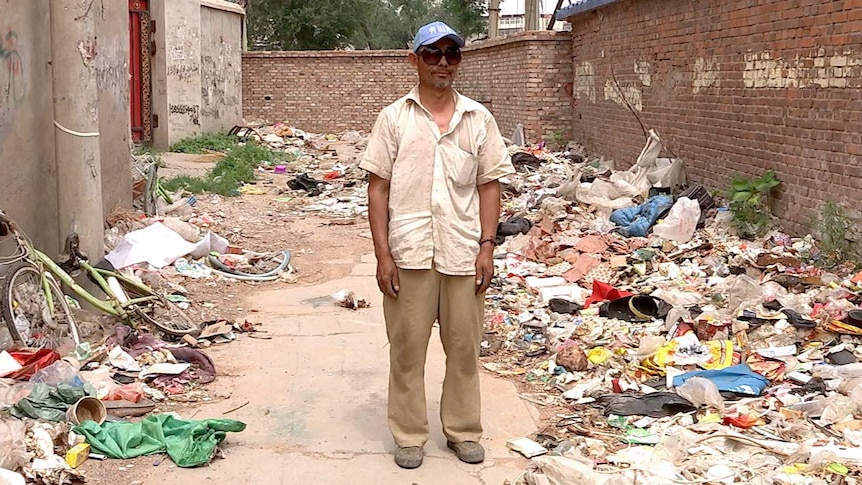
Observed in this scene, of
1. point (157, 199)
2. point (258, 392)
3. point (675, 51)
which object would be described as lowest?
point (258, 392)

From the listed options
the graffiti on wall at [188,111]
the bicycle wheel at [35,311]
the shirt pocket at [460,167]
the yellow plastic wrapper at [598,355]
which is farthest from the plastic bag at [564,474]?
the graffiti on wall at [188,111]

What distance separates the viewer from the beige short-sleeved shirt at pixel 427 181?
425cm

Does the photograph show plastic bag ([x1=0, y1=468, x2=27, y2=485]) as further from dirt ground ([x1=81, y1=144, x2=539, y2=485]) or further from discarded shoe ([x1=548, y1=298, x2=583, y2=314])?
discarded shoe ([x1=548, y1=298, x2=583, y2=314])

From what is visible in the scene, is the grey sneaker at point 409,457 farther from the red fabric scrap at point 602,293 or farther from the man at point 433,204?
the red fabric scrap at point 602,293

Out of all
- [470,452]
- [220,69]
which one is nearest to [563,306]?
[470,452]

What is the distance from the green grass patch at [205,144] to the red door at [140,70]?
0.68 m

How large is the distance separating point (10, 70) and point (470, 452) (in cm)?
462

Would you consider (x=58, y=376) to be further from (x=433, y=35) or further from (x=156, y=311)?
(x=433, y=35)

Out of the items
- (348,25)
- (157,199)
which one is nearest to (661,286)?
(157,199)

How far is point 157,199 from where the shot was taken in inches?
438

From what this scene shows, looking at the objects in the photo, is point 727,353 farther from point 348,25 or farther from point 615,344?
point 348,25

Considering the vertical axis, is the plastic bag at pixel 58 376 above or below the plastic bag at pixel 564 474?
above

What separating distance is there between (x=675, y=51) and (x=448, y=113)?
27.1 ft

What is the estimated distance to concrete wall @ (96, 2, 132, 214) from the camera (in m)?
9.48
